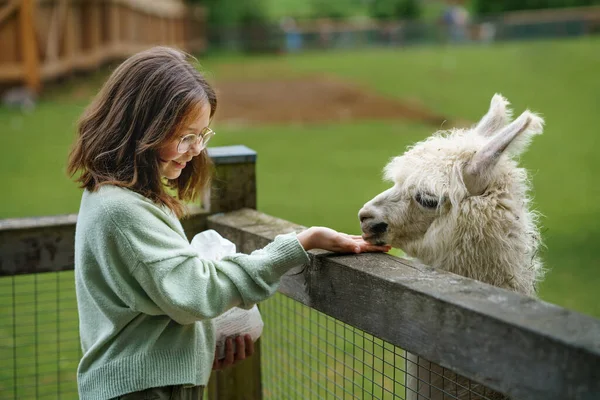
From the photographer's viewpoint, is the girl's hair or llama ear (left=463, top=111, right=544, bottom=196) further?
llama ear (left=463, top=111, right=544, bottom=196)

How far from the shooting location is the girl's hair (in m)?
2.21

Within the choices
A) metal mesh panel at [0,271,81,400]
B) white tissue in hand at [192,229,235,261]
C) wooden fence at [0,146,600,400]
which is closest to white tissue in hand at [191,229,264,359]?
white tissue in hand at [192,229,235,261]

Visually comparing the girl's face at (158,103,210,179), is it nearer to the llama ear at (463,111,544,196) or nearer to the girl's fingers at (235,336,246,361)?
the girl's fingers at (235,336,246,361)

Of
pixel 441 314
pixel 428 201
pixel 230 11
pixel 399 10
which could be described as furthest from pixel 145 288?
pixel 399 10

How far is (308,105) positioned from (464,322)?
642 inches

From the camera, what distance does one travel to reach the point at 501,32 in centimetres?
3906

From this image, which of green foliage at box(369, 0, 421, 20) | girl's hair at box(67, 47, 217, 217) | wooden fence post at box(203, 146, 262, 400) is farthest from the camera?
green foliage at box(369, 0, 421, 20)

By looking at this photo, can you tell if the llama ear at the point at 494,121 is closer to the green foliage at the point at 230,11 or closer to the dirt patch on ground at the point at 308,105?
the dirt patch on ground at the point at 308,105

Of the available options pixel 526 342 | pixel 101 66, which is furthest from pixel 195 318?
pixel 101 66

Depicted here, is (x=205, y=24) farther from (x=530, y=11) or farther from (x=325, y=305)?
(x=325, y=305)

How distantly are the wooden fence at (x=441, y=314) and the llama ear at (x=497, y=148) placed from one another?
1.55ft

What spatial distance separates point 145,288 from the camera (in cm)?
206

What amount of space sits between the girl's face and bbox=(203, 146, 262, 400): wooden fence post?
89cm

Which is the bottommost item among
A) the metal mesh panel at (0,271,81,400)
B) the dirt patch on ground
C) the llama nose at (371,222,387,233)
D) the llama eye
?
the dirt patch on ground
